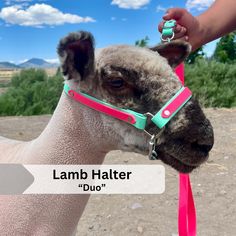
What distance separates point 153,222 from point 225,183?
1482mm

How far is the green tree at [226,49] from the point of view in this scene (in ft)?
61.5

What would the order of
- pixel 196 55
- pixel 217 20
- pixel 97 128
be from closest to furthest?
pixel 97 128, pixel 217 20, pixel 196 55

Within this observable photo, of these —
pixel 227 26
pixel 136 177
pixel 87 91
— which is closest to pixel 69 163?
pixel 87 91

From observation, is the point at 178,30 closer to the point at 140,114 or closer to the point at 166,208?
the point at 140,114

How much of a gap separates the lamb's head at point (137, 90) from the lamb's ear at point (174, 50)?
12.2 inches

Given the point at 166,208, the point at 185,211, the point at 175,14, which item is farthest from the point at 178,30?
the point at 166,208

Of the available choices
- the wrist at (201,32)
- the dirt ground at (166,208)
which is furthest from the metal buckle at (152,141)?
the dirt ground at (166,208)

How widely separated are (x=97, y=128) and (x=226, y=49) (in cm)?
1775

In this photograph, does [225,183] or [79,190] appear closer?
[79,190]

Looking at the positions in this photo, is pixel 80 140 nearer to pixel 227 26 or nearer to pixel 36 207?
pixel 36 207

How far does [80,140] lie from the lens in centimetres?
247

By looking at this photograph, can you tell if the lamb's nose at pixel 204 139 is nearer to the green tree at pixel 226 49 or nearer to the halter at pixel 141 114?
the halter at pixel 141 114

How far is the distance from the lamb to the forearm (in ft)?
3.67

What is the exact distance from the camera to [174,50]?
274 cm
